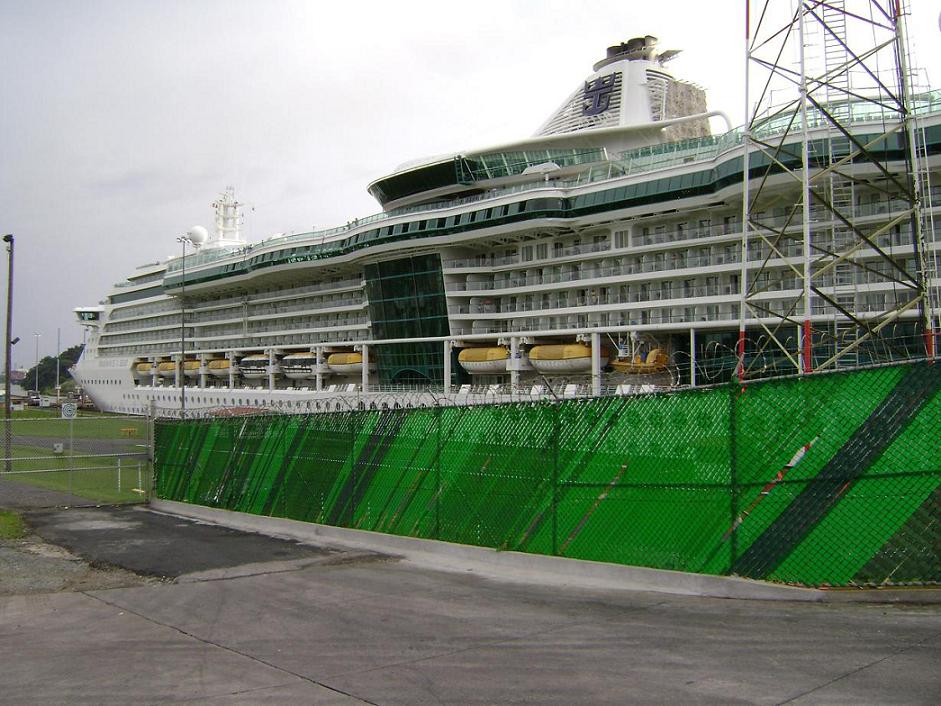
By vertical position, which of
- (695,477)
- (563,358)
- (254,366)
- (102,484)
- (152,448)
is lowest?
(102,484)

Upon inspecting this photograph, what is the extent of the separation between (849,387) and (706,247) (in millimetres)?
30067

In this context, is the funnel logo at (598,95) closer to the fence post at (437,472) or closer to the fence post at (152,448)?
the fence post at (152,448)

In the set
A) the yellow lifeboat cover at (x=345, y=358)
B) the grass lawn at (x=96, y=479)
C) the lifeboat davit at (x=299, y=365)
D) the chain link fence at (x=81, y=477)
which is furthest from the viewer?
the lifeboat davit at (x=299, y=365)

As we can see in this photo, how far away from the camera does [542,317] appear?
141ft

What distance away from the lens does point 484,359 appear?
44.1m

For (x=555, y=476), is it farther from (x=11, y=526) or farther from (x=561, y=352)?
(x=561, y=352)

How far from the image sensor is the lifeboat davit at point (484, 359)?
143ft

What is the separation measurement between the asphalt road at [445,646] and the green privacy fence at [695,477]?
2.05 feet

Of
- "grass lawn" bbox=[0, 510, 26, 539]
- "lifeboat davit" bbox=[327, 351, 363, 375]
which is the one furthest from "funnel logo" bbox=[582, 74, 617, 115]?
"grass lawn" bbox=[0, 510, 26, 539]

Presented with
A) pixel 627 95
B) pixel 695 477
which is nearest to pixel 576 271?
pixel 627 95

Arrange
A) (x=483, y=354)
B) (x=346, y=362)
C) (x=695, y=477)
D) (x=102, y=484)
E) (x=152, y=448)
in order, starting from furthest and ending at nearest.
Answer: (x=346, y=362) < (x=483, y=354) < (x=102, y=484) < (x=152, y=448) < (x=695, y=477)

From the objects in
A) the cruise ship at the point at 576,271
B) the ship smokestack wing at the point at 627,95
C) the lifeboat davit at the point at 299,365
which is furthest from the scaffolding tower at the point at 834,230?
the lifeboat davit at the point at 299,365

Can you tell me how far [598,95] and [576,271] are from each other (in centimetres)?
1347

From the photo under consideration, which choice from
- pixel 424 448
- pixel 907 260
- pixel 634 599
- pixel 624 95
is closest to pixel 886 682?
pixel 634 599
